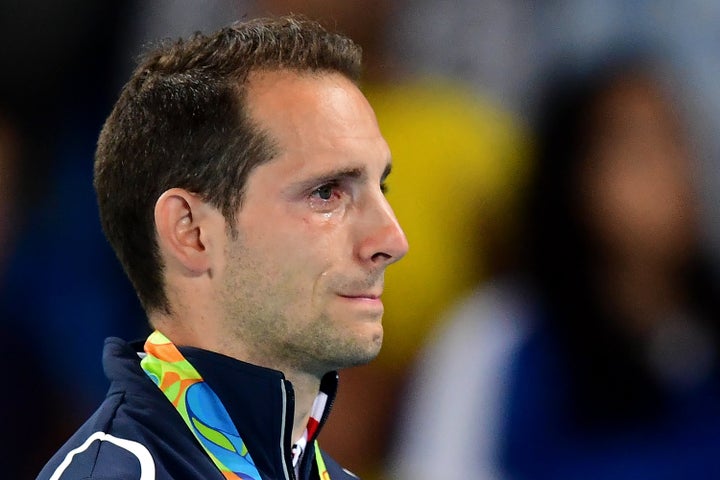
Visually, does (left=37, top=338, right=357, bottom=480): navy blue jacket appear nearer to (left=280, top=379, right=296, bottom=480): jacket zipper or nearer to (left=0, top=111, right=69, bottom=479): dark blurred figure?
(left=280, top=379, right=296, bottom=480): jacket zipper

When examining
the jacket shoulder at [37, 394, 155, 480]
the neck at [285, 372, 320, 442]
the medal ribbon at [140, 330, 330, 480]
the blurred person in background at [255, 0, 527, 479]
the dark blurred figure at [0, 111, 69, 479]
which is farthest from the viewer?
the blurred person in background at [255, 0, 527, 479]

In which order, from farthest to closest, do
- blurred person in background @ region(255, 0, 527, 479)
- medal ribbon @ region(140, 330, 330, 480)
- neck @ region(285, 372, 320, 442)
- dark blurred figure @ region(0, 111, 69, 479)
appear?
1. blurred person in background @ region(255, 0, 527, 479)
2. dark blurred figure @ region(0, 111, 69, 479)
3. neck @ region(285, 372, 320, 442)
4. medal ribbon @ region(140, 330, 330, 480)

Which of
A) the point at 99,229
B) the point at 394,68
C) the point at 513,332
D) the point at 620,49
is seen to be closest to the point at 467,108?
the point at 394,68

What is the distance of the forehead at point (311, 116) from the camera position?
5.01 ft

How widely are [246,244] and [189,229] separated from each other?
92mm

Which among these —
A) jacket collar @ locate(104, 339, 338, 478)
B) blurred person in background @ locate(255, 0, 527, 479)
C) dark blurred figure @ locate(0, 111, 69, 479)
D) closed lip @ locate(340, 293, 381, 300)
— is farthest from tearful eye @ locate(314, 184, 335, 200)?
dark blurred figure @ locate(0, 111, 69, 479)

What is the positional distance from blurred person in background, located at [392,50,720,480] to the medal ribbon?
1201 millimetres

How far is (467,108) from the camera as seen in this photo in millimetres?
2701

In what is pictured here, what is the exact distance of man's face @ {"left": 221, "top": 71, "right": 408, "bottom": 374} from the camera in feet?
4.90

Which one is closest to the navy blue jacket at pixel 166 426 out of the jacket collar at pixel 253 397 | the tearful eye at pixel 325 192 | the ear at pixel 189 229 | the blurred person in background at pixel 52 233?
the jacket collar at pixel 253 397

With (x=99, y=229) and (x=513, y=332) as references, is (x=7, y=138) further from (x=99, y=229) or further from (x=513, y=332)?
(x=513, y=332)

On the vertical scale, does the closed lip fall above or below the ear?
below

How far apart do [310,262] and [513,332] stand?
1.23m

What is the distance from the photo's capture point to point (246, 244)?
1.50 metres
